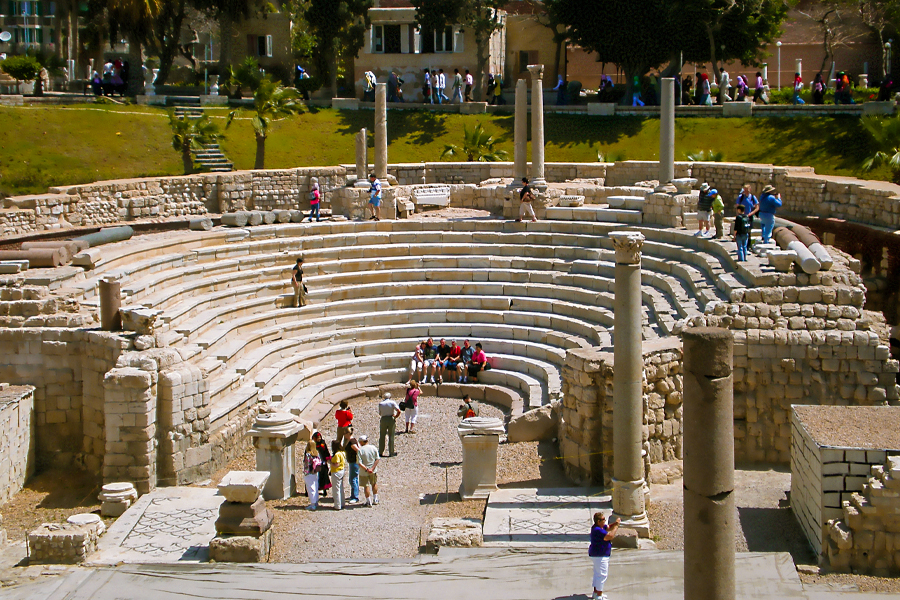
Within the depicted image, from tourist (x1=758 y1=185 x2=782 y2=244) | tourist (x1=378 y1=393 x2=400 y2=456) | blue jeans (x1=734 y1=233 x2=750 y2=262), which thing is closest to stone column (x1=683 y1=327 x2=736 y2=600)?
tourist (x1=378 y1=393 x2=400 y2=456)

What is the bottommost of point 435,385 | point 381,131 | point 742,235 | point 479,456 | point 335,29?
point 435,385

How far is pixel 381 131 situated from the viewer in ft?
99.2

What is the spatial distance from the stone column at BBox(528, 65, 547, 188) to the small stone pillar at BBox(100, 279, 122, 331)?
13806 millimetres

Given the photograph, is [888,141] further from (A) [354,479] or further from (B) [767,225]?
(A) [354,479]

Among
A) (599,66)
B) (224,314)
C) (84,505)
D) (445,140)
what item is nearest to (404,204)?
(224,314)

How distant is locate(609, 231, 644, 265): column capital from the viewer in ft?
47.2

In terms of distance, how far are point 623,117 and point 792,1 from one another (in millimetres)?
9377

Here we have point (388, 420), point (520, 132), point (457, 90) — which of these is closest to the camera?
point (388, 420)

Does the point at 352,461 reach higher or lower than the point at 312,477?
higher

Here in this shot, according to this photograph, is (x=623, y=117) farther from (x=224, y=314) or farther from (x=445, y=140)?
(x=224, y=314)

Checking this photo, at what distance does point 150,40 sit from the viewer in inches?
1757

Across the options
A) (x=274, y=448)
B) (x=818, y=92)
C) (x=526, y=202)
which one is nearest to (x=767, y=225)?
(x=526, y=202)

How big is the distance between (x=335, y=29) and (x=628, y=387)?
3460 cm

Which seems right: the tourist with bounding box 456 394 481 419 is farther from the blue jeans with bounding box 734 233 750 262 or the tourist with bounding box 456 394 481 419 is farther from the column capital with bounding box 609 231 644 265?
the blue jeans with bounding box 734 233 750 262
